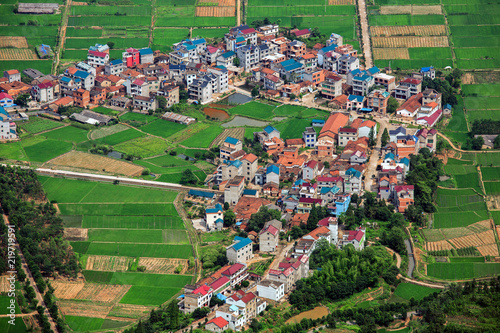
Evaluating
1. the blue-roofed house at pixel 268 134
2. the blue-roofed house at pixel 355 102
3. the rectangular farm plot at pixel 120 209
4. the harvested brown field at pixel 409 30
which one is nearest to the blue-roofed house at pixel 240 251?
the rectangular farm plot at pixel 120 209

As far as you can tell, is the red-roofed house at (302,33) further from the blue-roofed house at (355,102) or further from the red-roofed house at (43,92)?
the red-roofed house at (43,92)

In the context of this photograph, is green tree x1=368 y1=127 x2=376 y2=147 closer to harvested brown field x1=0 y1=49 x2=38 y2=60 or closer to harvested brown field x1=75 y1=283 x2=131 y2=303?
harvested brown field x1=75 y1=283 x2=131 y2=303

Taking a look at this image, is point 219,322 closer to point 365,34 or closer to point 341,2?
point 365,34

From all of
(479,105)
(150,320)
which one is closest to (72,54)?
(479,105)

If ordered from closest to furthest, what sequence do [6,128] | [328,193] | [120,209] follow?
[120,209] < [328,193] < [6,128]

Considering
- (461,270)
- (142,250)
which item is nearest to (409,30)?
(461,270)

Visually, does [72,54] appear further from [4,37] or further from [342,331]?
[342,331]
